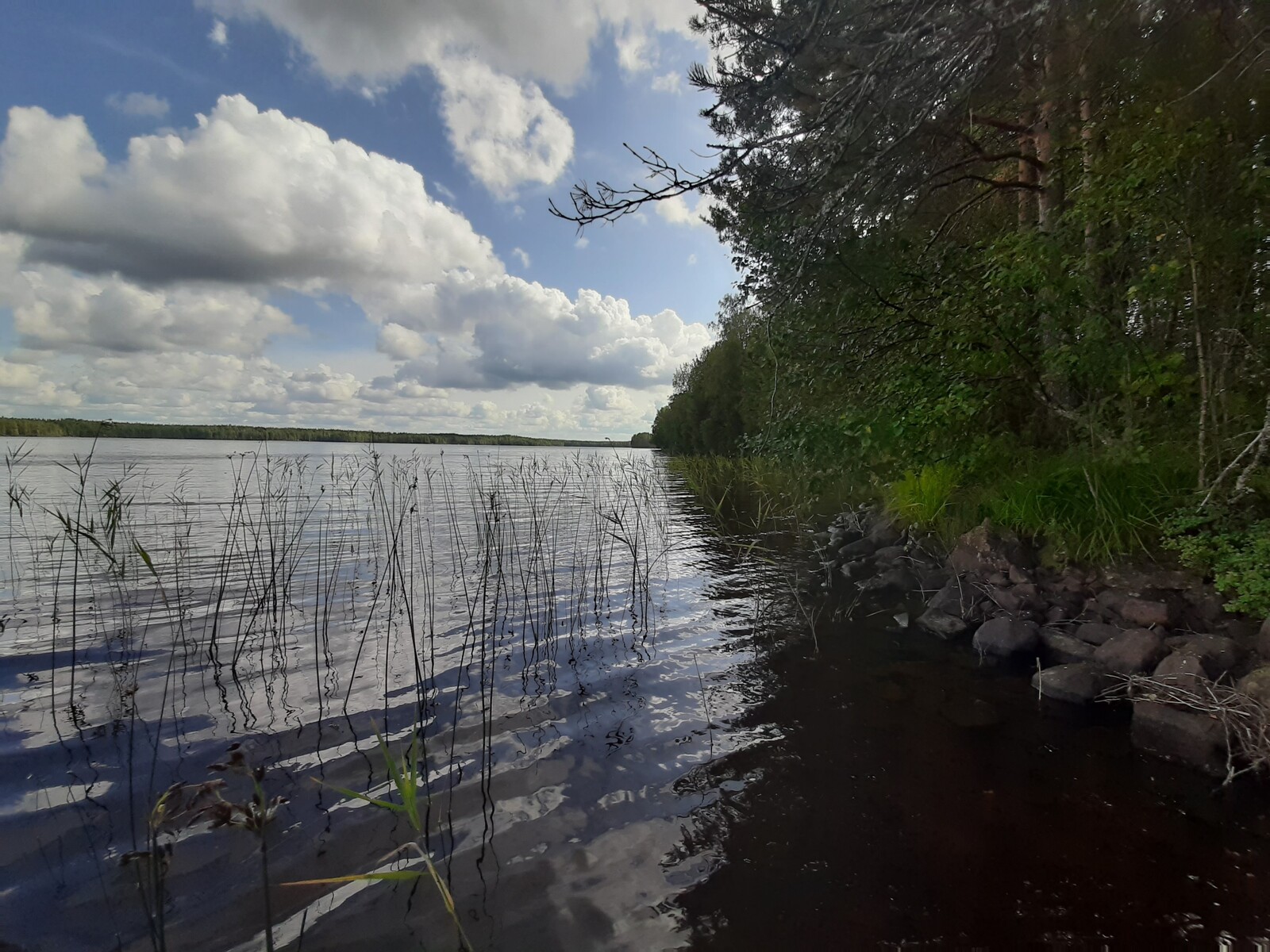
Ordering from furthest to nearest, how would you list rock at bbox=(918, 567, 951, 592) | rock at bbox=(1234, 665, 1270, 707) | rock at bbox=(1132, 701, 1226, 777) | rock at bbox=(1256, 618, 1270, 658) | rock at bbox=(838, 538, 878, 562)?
rock at bbox=(838, 538, 878, 562), rock at bbox=(918, 567, 951, 592), rock at bbox=(1256, 618, 1270, 658), rock at bbox=(1132, 701, 1226, 777), rock at bbox=(1234, 665, 1270, 707)

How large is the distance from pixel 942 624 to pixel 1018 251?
4.52 m

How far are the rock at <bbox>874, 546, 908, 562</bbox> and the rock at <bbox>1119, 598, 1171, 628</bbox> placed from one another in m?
3.79

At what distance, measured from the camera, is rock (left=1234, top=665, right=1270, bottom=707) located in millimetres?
3845

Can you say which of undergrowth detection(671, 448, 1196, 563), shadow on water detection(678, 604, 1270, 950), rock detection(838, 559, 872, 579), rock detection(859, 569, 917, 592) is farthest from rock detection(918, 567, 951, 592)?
shadow on water detection(678, 604, 1270, 950)

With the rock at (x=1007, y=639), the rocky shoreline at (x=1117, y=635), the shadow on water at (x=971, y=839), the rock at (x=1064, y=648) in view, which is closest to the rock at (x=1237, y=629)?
the rocky shoreline at (x=1117, y=635)

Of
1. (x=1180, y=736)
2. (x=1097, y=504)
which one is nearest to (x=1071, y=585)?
(x=1097, y=504)

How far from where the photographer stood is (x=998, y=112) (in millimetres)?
7996

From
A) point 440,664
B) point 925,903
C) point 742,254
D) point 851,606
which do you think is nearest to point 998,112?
point 742,254

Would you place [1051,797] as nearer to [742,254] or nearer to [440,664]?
[440,664]

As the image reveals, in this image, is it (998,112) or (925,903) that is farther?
(998,112)

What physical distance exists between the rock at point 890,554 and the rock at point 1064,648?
3440 millimetres

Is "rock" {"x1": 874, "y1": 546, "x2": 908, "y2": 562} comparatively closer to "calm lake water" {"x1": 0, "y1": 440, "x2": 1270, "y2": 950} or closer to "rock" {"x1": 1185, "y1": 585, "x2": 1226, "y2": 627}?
"calm lake water" {"x1": 0, "y1": 440, "x2": 1270, "y2": 950}

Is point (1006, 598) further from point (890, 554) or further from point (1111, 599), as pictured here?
point (890, 554)

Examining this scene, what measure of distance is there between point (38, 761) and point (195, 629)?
2.98 m
